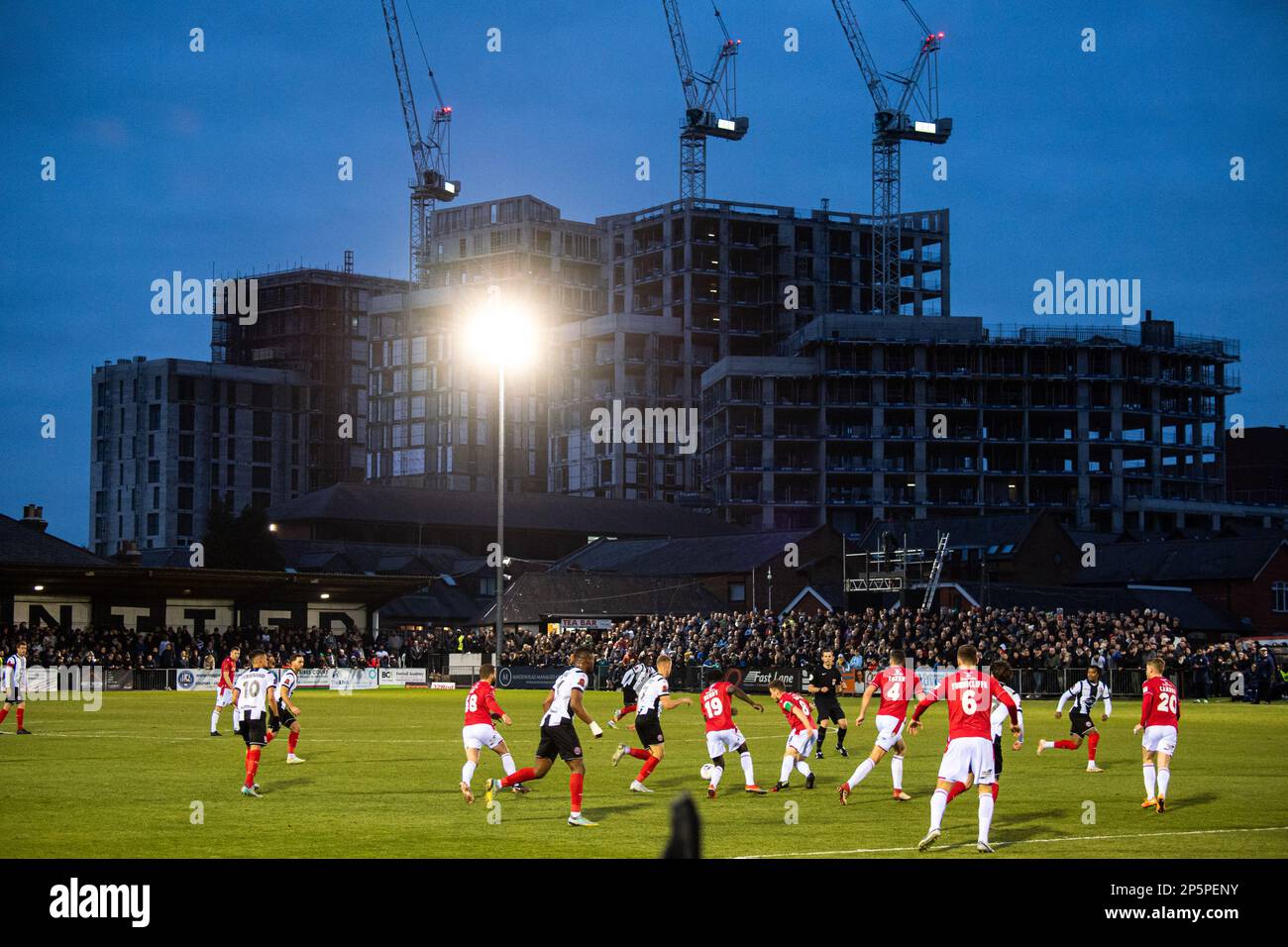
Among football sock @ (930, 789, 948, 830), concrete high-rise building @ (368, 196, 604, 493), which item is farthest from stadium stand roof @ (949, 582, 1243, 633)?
concrete high-rise building @ (368, 196, 604, 493)

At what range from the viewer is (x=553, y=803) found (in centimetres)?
2145

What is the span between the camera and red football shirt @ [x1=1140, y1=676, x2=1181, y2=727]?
20.6 meters

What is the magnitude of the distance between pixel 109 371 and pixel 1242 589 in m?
127

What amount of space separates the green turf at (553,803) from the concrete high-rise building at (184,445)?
13517 centimetres

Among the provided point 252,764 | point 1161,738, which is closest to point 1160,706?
point 1161,738

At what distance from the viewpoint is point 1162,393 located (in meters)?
152

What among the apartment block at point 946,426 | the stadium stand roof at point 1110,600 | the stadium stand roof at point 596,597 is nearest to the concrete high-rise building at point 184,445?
the apartment block at point 946,426

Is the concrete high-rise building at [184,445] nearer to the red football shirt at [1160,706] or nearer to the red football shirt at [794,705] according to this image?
the red football shirt at [794,705]

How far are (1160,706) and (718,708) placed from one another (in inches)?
243

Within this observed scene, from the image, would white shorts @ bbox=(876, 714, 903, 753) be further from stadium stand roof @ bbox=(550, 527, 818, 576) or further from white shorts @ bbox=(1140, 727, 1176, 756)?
stadium stand roof @ bbox=(550, 527, 818, 576)

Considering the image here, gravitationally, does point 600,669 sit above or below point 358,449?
below
